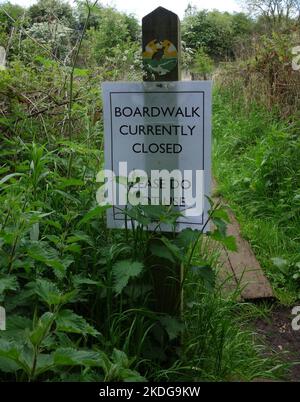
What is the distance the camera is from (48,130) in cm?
369

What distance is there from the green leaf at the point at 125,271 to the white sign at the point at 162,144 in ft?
0.83

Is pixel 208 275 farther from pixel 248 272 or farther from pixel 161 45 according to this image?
pixel 248 272

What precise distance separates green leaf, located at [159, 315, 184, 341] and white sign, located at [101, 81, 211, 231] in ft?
1.30

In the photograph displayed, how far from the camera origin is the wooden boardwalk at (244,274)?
125 inches

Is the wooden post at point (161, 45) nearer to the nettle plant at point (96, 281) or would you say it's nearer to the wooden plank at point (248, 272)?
the nettle plant at point (96, 281)

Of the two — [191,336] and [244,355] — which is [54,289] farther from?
[244,355]

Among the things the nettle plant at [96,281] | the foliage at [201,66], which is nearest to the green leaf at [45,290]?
the nettle plant at [96,281]

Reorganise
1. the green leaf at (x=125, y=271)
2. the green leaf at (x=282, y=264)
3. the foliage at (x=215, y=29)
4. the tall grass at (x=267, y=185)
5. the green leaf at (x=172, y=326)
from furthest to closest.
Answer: the foliage at (x=215, y=29)
the tall grass at (x=267, y=185)
the green leaf at (x=282, y=264)
the green leaf at (x=172, y=326)
the green leaf at (x=125, y=271)

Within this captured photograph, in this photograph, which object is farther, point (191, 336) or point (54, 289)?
point (191, 336)

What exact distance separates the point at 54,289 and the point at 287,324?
1724 millimetres

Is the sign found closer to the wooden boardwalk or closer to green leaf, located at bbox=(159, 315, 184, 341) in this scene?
green leaf, located at bbox=(159, 315, 184, 341)

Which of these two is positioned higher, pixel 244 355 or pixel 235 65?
pixel 235 65
